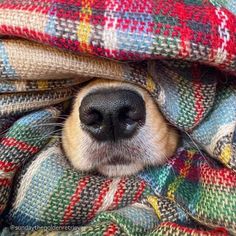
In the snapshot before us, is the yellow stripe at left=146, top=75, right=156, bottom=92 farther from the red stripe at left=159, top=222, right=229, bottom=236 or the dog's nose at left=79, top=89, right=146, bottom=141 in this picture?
the red stripe at left=159, top=222, right=229, bottom=236

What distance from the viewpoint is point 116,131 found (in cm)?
91

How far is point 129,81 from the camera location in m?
0.90

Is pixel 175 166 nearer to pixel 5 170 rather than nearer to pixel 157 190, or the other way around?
pixel 157 190

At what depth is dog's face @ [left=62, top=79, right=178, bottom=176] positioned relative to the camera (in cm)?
89

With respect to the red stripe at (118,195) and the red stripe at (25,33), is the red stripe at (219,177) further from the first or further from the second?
the red stripe at (25,33)

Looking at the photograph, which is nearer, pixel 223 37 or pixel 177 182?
pixel 223 37

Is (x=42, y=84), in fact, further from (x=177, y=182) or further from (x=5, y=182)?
(x=177, y=182)

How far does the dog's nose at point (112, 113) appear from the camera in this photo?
879 millimetres

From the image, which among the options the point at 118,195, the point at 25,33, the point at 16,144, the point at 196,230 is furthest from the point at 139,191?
the point at 25,33

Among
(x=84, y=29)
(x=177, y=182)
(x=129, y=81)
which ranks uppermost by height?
(x=84, y=29)

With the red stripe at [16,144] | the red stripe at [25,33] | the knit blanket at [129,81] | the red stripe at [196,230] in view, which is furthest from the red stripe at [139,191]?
the red stripe at [25,33]

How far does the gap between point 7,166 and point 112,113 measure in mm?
229

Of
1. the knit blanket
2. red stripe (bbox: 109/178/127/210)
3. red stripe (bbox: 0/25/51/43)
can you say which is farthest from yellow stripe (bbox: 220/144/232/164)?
red stripe (bbox: 0/25/51/43)

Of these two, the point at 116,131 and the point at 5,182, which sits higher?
the point at 116,131
